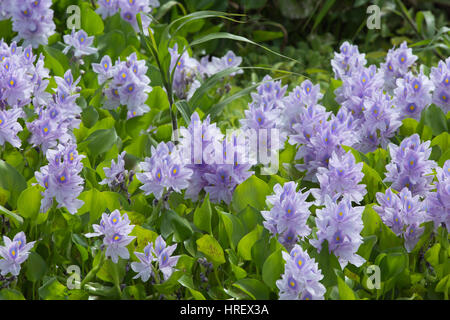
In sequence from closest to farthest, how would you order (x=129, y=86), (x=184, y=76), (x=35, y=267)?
(x=35, y=267) < (x=129, y=86) < (x=184, y=76)

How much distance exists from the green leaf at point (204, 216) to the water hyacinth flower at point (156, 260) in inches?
9.7

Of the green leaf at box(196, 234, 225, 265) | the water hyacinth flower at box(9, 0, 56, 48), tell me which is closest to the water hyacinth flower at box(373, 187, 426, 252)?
the green leaf at box(196, 234, 225, 265)

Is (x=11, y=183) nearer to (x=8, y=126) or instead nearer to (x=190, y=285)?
(x=8, y=126)

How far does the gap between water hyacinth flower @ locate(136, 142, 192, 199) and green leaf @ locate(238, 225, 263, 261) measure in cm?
26

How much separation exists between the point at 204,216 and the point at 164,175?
0.66 feet

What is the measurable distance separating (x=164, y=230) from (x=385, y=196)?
0.73 m

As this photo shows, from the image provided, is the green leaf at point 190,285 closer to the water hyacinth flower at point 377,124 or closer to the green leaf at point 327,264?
the green leaf at point 327,264

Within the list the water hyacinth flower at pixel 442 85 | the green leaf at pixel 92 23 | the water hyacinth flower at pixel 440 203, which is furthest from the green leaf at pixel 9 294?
the green leaf at pixel 92 23

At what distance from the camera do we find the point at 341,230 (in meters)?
1.91

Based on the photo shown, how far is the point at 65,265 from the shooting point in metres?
2.16

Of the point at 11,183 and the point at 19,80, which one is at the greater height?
the point at 19,80

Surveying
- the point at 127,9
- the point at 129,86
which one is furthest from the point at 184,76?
the point at 129,86

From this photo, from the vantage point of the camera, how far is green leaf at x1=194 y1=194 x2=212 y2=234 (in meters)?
2.16

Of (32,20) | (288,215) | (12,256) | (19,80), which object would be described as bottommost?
(12,256)
